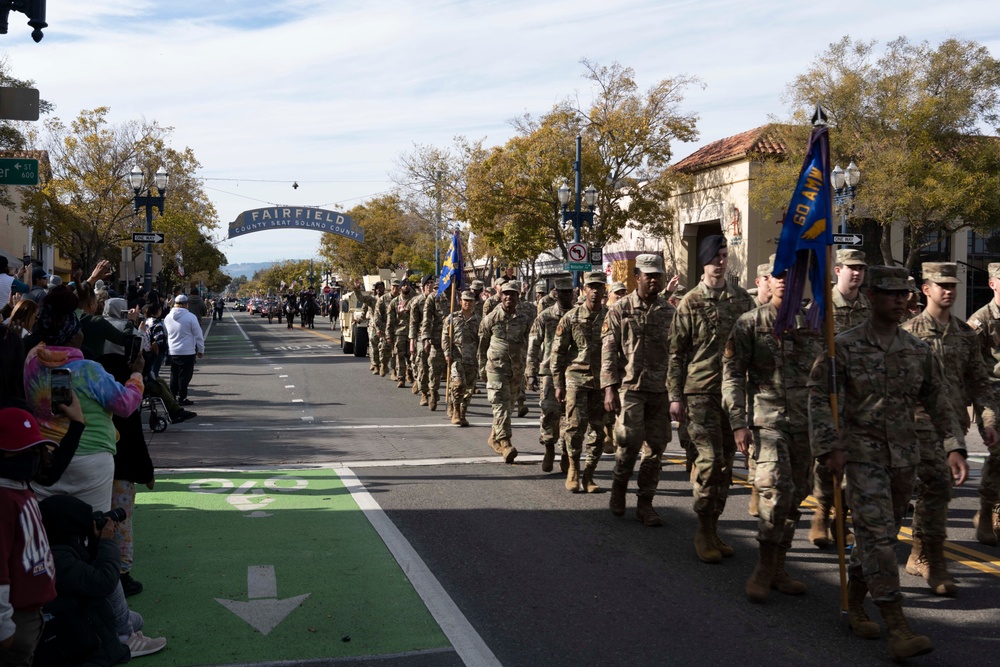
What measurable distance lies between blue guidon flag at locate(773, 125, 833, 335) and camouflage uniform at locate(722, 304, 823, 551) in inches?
9.9

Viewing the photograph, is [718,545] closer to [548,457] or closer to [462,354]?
[548,457]

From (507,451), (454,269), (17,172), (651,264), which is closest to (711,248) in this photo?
(651,264)

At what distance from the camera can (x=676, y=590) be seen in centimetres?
653

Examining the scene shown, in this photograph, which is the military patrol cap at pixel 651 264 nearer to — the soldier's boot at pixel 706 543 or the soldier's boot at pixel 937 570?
the soldier's boot at pixel 706 543

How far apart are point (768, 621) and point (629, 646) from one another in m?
0.97

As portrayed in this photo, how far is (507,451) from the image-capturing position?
11445 mm

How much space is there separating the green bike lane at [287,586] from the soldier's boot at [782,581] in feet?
6.78

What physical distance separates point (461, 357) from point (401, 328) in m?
6.11

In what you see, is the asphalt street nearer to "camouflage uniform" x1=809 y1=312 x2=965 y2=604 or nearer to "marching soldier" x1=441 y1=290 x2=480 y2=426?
"camouflage uniform" x1=809 y1=312 x2=965 y2=604

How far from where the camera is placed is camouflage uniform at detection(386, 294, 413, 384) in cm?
2064

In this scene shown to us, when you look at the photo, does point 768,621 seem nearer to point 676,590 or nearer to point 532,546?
point 676,590

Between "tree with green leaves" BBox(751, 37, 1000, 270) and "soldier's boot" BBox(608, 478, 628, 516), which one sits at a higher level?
"tree with green leaves" BBox(751, 37, 1000, 270)

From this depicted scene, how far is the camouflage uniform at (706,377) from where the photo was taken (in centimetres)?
722

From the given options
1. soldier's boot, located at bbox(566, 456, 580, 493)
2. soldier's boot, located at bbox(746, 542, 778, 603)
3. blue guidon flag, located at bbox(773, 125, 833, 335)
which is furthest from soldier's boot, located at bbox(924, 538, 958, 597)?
soldier's boot, located at bbox(566, 456, 580, 493)
